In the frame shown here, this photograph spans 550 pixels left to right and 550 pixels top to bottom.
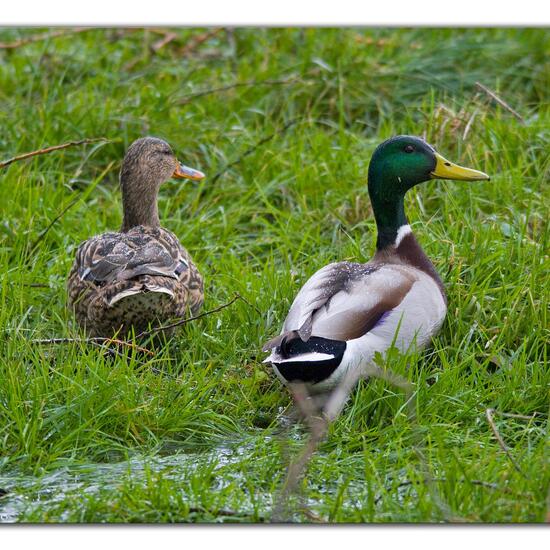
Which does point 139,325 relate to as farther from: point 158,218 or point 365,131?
point 365,131

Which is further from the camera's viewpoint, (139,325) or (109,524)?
(139,325)

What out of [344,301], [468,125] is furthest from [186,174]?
[344,301]

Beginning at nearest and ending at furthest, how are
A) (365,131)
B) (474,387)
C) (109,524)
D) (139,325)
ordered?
1. (109,524)
2. (474,387)
3. (139,325)
4. (365,131)

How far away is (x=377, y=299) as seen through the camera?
4.82m

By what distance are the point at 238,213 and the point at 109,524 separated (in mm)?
2707

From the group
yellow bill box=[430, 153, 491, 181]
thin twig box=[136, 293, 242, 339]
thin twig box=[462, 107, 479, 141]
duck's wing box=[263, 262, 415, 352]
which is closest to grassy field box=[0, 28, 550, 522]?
thin twig box=[462, 107, 479, 141]

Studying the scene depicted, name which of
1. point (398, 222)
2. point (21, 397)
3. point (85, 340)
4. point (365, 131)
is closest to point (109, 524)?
point (21, 397)

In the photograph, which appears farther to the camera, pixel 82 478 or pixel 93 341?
pixel 93 341

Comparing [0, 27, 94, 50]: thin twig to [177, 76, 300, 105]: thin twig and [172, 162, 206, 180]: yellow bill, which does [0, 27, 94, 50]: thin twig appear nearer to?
[177, 76, 300, 105]: thin twig

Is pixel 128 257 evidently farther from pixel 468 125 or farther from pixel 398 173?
pixel 468 125

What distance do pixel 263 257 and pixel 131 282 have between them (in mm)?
1171

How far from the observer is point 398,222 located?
539 cm

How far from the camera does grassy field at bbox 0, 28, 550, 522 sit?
13.6 feet

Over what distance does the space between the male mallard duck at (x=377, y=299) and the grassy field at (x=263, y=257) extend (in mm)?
151
